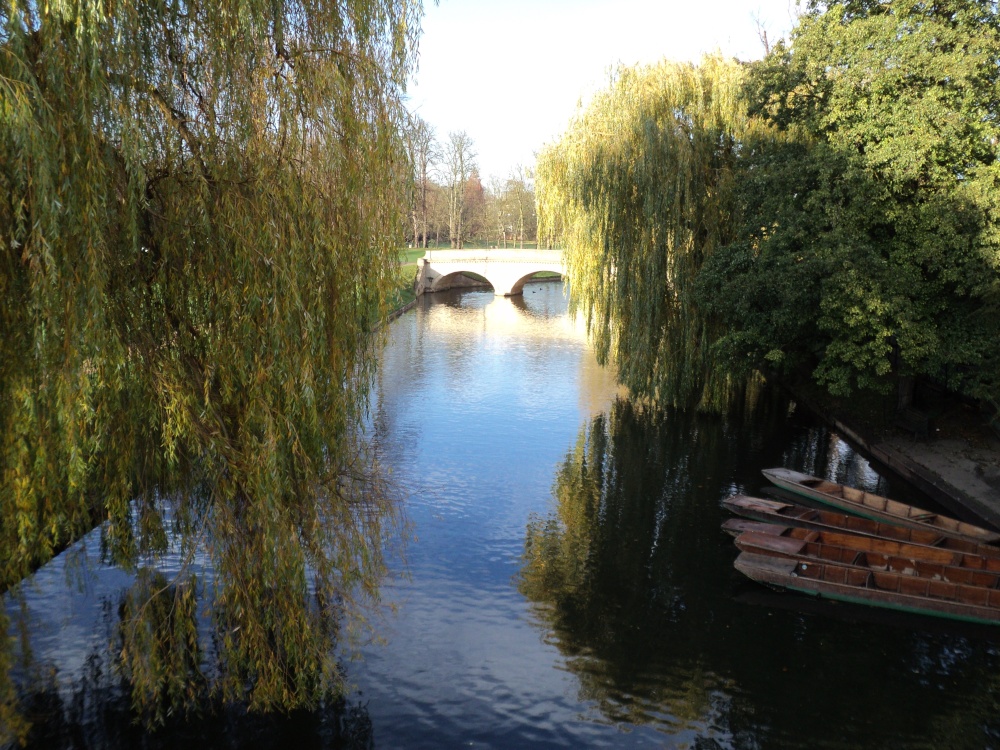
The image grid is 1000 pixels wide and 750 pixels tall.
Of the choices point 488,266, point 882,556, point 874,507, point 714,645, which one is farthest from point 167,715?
point 488,266

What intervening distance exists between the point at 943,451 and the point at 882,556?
7697mm

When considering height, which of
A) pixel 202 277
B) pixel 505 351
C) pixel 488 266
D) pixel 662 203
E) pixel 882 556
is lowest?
pixel 882 556

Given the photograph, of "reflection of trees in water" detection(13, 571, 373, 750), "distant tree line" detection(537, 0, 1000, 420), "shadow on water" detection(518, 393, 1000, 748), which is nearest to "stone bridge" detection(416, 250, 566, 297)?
"distant tree line" detection(537, 0, 1000, 420)

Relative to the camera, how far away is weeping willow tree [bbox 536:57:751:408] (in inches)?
809

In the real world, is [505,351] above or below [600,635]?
above

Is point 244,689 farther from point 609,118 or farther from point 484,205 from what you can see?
point 484,205

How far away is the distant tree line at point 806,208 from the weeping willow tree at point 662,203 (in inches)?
2.0

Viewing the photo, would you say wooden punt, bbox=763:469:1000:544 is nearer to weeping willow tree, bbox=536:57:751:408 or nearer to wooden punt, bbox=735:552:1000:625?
wooden punt, bbox=735:552:1000:625

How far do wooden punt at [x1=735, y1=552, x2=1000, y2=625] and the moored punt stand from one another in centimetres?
139

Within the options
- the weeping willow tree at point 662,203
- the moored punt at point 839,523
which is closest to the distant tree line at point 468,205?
the weeping willow tree at point 662,203

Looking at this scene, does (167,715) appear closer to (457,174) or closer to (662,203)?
(662,203)

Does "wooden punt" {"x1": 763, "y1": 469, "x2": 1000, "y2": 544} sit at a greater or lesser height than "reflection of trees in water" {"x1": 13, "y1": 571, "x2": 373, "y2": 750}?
greater

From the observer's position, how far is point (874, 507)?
15203 mm

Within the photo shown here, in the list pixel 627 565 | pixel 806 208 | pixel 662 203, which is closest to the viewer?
pixel 627 565
